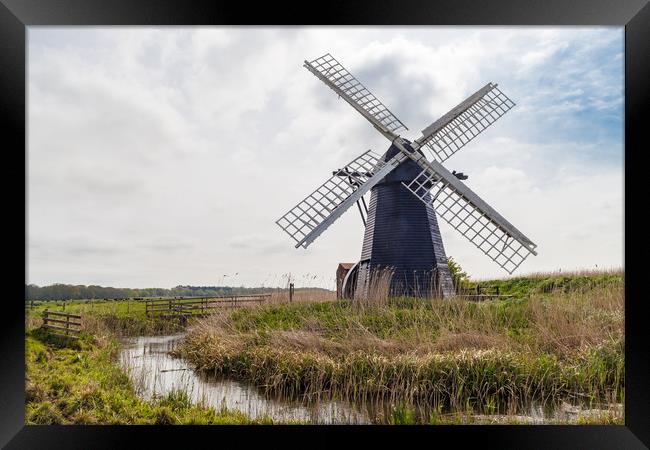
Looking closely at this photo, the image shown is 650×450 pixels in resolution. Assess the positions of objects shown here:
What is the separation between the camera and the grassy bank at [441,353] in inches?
186

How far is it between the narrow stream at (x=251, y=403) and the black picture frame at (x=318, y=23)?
1343 mm

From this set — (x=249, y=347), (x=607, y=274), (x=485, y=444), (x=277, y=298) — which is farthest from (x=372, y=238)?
(x=485, y=444)

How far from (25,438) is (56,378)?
226 cm

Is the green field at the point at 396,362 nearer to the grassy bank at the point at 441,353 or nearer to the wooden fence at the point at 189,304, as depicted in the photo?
the grassy bank at the point at 441,353

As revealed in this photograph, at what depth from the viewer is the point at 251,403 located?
482cm

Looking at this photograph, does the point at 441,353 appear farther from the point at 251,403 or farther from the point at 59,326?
the point at 59,326

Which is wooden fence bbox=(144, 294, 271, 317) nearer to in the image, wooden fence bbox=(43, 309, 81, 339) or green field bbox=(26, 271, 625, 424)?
green field bbox=(26, 271, 625, 424)

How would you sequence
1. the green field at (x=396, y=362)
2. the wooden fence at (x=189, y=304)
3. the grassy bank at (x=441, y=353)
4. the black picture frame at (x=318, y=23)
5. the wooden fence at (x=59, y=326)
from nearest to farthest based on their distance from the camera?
the black picture frame at (x=318, y=23), the green field at (x=396, y=362), the grassy bank at (x=441, y=353), the wooden fence at (x=59, y=326), the wooden fence at (x=189, y=304)

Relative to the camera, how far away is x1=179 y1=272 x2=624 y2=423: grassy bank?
4723 millimetres

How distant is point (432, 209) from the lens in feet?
31.1

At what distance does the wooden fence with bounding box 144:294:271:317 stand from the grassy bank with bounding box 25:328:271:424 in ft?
9.17

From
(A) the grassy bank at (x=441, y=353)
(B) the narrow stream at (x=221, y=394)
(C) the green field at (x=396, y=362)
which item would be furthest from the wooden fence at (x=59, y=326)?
(A) the grassy bank at (x=441, y=353)
